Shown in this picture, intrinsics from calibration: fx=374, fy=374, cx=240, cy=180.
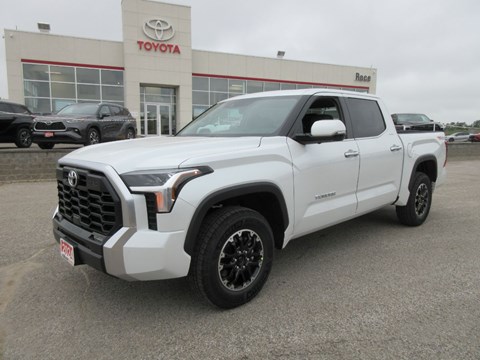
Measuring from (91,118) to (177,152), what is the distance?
9.32m

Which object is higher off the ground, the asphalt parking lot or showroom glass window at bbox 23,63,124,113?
showroom glass window at bbox 23,63,124,113

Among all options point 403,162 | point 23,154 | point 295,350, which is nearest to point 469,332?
point 295,350

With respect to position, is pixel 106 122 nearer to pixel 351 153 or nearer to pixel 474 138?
pixel 351 153

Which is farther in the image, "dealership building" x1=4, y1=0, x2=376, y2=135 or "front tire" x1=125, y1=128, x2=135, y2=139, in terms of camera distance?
"dealership building" x1=4, y1=0, x2=376, y2=135

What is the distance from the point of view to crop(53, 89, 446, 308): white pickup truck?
8.30 feet

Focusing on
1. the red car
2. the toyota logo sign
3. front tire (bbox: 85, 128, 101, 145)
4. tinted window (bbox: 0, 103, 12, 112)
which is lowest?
the red car

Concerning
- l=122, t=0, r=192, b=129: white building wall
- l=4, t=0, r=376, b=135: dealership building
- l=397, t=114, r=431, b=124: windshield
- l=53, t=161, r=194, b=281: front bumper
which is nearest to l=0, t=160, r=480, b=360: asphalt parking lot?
l=53, t=161, r=194, b=281: front bumper

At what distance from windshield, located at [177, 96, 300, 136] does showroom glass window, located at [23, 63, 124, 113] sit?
22058 millimetres

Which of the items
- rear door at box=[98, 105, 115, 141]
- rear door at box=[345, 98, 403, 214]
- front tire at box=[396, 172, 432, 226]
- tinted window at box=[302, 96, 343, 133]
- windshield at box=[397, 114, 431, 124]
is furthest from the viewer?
windshield at box=[397, 114, 431, 124]

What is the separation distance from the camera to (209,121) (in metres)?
4.28

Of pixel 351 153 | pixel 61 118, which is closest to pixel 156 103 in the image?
pixel 61 118

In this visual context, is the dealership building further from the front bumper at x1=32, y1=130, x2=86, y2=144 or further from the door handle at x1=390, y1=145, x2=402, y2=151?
the door handle at x1=390, y1=145, x2=402, y2=151

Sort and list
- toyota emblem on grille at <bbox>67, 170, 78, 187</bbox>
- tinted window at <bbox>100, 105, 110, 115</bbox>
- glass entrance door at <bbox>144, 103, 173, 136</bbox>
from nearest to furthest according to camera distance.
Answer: toyota emblem on grille at <bbox>67, 170, 78, 187</bbox>
tinted window at <bbox>100, 105, 110, 115</bbox>
glass entrance door at <bbox>144, 103, 173, 136</bbox>

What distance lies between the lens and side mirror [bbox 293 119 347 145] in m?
3.30
